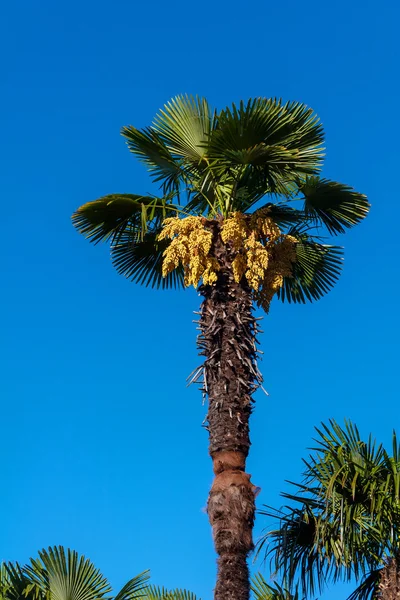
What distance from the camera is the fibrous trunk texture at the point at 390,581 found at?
9.76 meters

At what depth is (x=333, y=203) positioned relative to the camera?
12.0 metres

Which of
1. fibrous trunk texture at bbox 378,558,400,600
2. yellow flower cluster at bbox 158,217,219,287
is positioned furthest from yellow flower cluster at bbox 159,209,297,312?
fibrous trunk texture at bbox 378,558,400,600

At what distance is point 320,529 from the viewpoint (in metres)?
10.3

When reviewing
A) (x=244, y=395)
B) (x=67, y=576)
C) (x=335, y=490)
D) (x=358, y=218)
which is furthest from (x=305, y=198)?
(x=67, y=576)

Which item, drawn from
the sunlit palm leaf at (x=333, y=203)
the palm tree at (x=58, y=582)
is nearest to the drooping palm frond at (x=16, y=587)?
the palm tree at (x=58, y=582)

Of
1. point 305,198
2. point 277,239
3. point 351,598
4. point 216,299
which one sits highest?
point 305,198

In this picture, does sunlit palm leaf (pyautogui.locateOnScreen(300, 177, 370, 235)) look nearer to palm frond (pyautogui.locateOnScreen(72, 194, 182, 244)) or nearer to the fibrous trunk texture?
palm frond (pyautogui.locateOnScreen(72, 194, 182, 244))

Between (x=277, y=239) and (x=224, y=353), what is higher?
(x=277, y=239)

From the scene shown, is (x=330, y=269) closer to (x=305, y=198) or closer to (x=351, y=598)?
(x=305, y=198)

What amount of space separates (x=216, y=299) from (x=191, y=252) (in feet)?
1.99

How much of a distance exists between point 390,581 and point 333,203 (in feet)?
15.3

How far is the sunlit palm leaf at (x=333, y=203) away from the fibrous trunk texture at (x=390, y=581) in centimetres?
441

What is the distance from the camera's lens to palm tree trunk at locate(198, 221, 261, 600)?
30.8ft

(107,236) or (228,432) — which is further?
(107,236)
